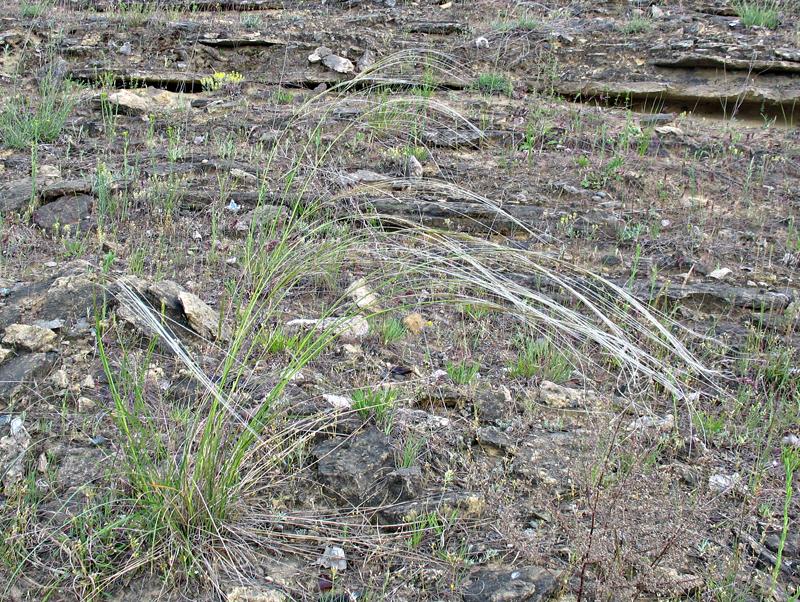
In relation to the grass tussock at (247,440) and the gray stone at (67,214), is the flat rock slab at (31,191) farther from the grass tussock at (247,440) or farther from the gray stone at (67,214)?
the grass tussock at (247,440)

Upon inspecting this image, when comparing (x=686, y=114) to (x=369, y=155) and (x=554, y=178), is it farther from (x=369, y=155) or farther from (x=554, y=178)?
(x=369, y=155)

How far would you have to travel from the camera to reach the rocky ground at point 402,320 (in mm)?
2379

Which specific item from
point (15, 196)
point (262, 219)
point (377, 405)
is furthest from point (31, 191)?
point (377, 405)

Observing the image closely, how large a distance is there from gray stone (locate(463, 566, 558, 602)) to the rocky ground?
1 cm

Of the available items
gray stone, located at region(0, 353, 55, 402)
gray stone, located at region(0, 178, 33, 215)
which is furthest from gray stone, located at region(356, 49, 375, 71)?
gray stone, located at region(0, 353, 55, 402)

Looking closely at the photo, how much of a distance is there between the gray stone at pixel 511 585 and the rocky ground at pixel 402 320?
0.03ft

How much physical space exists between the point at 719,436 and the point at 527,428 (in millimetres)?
776

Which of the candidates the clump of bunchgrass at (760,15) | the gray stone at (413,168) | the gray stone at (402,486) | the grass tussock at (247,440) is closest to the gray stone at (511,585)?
the grass tussock at (247,440)

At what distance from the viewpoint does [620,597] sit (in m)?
2.33

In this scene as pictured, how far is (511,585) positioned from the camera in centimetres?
235

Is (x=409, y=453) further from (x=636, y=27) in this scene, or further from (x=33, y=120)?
(x=636, y=27)

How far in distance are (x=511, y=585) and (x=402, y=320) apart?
64.9 inches

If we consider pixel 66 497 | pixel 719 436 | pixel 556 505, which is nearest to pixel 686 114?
pixel 719 436

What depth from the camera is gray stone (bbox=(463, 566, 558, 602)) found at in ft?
7.59
